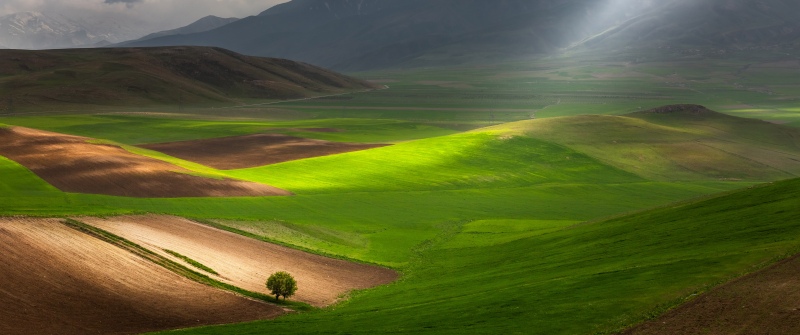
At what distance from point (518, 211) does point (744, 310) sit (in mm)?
54976

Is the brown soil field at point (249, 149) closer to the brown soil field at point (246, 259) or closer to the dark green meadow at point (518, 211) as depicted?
the dark green meadow at point (518, 211)

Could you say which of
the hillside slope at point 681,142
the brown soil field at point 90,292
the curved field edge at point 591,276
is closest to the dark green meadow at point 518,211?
the curved field edge at point 591,276

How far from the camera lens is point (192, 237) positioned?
60.0 metres

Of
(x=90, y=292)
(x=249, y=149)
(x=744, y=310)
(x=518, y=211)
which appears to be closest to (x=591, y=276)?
(x=744, y=310)

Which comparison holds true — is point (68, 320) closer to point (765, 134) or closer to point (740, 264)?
point (740, 264)

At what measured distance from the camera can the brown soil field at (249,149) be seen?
381 ft

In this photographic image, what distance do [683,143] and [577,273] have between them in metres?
97.4

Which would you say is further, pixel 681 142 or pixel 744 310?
pixel 681 142

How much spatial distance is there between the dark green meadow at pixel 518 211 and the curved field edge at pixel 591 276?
154 millimetres

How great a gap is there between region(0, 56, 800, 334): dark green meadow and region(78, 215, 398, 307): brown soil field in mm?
2119

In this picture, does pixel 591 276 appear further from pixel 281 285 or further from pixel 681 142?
pixel 681 142

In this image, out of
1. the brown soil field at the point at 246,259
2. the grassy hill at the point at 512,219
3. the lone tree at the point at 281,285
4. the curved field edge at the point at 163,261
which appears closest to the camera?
the grassy hill at the point at 512,219

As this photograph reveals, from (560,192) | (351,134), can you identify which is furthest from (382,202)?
(351,134)

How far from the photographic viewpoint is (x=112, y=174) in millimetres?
84000
